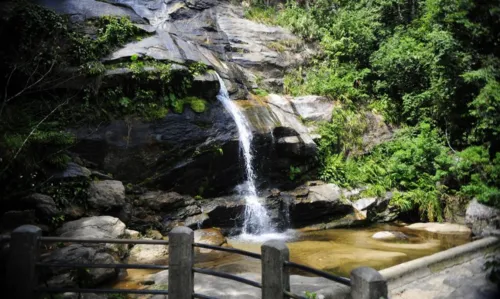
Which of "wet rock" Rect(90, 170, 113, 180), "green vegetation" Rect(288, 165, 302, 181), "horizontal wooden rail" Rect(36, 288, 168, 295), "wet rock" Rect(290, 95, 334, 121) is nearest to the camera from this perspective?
"horizontal wooden rail" Rect(36, 288, 168, 295)

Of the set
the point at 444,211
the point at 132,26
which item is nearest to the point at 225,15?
the point at 132,26

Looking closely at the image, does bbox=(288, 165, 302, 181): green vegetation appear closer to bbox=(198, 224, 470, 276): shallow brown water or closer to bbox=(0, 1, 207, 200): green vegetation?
bbox=(198, 224, 470, 276): shallow brown water

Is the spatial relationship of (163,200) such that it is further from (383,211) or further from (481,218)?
(481,218)

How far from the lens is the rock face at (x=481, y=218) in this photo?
11.6 metres

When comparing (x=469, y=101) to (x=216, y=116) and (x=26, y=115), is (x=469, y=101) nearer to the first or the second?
(x=216, y=116)

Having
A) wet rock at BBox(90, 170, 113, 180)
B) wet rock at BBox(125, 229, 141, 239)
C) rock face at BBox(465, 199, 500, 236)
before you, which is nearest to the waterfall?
wet rock at BBox(125, 229, 141, 239)

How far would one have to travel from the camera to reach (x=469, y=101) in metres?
15.2

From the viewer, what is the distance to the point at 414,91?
1828 cm

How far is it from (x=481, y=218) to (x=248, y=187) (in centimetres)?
795

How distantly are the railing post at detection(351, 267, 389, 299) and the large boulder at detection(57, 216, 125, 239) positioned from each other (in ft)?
21.0

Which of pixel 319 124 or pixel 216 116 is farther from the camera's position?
pixel 319 124

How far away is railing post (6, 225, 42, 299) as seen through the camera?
14.9 feet

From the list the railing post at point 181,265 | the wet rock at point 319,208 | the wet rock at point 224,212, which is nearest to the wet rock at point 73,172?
the wet rock at point 224,212

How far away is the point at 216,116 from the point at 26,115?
227 inches
